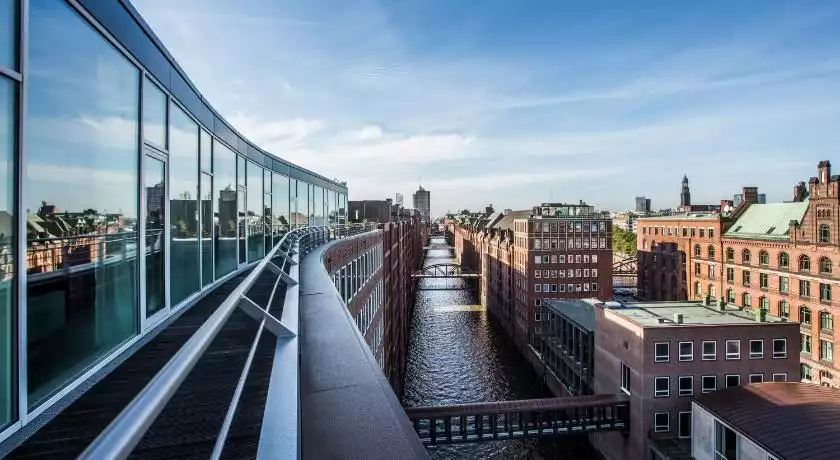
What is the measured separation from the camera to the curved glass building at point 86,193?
3.12 meters

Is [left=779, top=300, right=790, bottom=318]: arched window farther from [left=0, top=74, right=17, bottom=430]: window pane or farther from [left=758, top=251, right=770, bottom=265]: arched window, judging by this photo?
[left=0, top=74, right=17, bottom=430]: window pane

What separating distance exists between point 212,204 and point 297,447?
8.14 metres

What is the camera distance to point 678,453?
23984 mm

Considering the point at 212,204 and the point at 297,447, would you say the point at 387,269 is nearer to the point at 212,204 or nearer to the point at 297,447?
the point at 212,204

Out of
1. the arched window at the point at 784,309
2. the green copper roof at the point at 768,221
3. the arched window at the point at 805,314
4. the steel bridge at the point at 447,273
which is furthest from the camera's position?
the steel bridge at the point at 447,273

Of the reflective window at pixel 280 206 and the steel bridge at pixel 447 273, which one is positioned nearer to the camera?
the reflective window at pixel 280 206

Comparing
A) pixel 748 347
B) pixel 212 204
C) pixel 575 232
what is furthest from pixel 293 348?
pixel 575 232

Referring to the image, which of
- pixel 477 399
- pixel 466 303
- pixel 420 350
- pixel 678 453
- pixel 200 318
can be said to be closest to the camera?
pixel 200 318

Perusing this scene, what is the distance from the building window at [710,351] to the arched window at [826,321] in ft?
62.6

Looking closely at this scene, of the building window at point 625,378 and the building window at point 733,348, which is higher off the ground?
the building window at point 733,348

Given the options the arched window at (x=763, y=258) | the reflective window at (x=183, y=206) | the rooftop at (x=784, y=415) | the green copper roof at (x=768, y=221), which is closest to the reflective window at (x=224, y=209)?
the reflective window at (x=183, y=206)

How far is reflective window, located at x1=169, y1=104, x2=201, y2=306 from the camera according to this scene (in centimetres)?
672

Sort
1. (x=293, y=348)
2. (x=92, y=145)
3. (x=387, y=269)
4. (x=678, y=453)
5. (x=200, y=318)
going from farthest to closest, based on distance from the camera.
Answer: (x=387, y=269) → (x=678, y=453) → (x=200, y=318) → (x=92, y=145) → (x=293, y=348)

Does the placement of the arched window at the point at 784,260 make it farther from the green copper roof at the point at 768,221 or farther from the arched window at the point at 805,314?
the arched window at the point at 805,314
